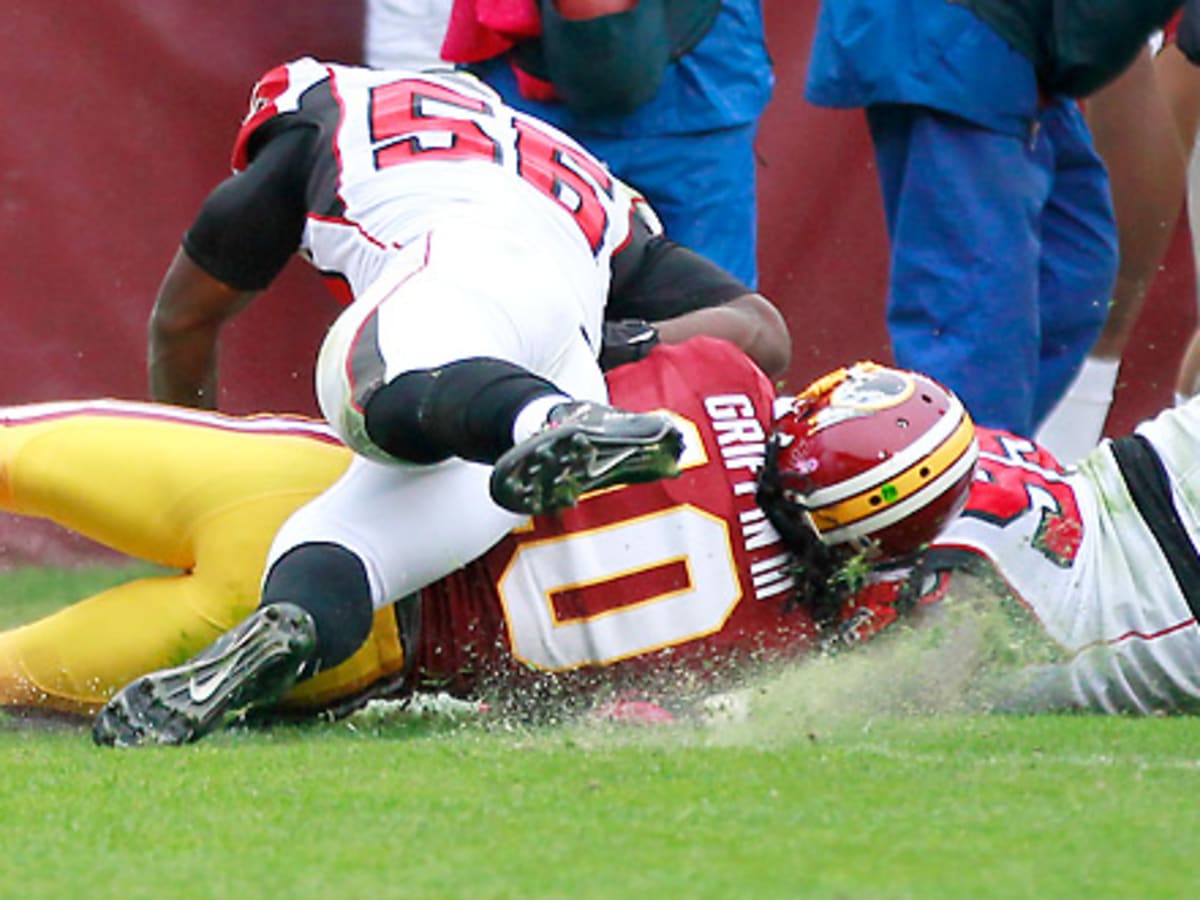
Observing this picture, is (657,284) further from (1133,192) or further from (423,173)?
(1133,192)

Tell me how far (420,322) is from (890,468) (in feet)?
2.30

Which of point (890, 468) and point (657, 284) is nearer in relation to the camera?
point (890, 468)

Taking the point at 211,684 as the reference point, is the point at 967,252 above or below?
below

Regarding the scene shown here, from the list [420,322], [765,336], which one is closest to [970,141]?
[765,336]

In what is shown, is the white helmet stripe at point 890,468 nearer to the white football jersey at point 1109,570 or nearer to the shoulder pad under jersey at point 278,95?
the white football jersey at point 1109,570

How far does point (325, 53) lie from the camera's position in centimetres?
476

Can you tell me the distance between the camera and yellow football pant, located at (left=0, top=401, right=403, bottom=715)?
2982 mm

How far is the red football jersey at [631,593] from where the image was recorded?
2953 millimetres

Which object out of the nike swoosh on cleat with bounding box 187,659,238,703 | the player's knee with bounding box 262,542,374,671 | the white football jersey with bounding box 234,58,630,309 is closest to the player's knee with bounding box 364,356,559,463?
the player's knee with bounding box 262,542,374,671

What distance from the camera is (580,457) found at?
235 cm

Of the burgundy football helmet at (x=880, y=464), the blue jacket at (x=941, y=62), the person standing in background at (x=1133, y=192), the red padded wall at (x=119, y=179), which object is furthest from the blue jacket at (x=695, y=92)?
the burgundy football helmet at (x=880, y=464)

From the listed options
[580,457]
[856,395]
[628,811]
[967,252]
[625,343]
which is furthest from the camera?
[967,252]

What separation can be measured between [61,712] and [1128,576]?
1.49m

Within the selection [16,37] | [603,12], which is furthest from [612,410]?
[16,37]
